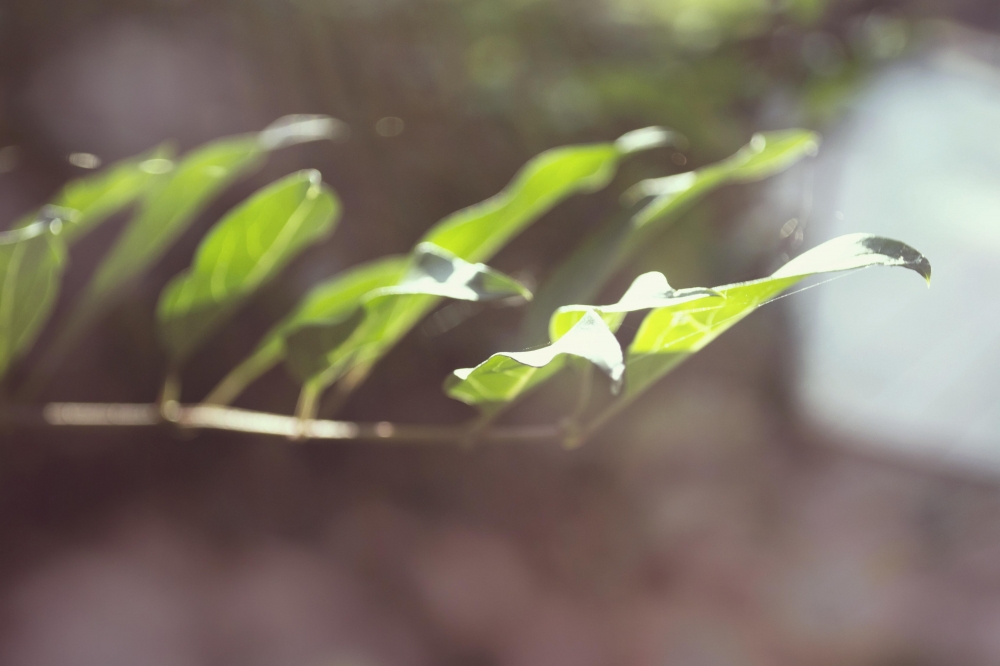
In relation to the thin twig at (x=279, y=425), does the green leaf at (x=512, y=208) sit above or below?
above

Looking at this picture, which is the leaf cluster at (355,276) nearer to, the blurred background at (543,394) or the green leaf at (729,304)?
the green leaf at (729,304)

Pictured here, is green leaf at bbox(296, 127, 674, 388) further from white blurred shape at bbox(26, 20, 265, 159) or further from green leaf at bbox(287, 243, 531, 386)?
white blurred shape at bbox(26, 20, 265, 159)

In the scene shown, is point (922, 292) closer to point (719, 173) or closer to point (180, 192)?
point (719, 173)

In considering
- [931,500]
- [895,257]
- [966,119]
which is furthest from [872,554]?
[895,257]

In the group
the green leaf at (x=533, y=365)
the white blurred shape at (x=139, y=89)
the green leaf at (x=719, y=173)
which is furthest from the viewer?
the white blurred shape at (x=139, y=89)

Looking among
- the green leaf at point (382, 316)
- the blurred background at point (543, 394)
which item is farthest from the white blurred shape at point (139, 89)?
the green leaf at point (382, 316)

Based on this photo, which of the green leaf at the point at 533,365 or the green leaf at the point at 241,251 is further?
the green leaf at the point at 241,251

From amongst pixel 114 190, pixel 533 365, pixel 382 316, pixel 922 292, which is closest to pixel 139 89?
pixel 114 190
